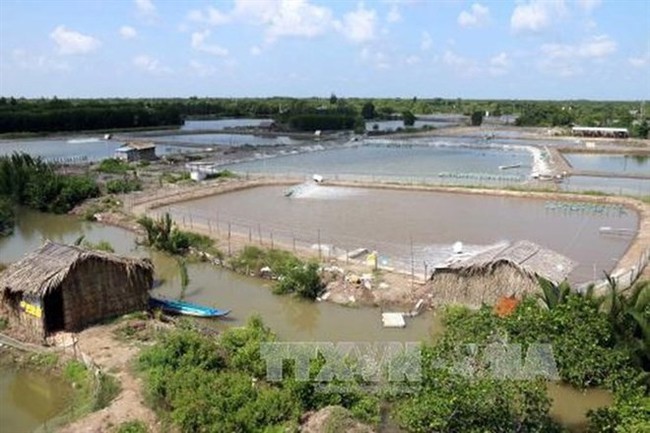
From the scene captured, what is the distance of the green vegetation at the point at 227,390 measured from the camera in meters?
8.70

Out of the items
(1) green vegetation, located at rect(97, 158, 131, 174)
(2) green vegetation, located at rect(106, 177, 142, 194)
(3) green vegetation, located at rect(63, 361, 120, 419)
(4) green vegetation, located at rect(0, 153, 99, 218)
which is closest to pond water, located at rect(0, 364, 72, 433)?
(3) green vegetation, located at rect(63, 361, 120, 419)

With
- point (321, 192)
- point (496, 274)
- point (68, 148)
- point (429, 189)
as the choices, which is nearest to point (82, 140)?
point (68, 148)

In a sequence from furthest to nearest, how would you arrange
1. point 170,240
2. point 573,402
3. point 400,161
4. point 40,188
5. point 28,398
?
point 400,161, point 40,188, point 170,240, point 28,398, point 573,402

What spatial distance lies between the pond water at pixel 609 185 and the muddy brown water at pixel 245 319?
68.8 feet

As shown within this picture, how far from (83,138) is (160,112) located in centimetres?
1545

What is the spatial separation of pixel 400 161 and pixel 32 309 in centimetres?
4014

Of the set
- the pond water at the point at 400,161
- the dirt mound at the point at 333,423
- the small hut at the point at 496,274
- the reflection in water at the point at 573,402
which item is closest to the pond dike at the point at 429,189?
the small hut at the point at 496,274

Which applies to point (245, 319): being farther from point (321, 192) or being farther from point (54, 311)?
point (321, 192)

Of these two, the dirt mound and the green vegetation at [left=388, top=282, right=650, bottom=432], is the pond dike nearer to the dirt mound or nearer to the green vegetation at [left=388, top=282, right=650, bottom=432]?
the green vegetation at [left=388, top=282, right=650, bottom=432]

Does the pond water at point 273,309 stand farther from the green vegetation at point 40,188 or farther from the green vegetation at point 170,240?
the green vegetation at point 40,188

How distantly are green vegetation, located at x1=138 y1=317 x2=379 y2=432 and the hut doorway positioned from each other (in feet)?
12.1

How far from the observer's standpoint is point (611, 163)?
48188 mm

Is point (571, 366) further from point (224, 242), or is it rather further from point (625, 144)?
point (625, 144)

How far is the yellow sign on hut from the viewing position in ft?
42.5
